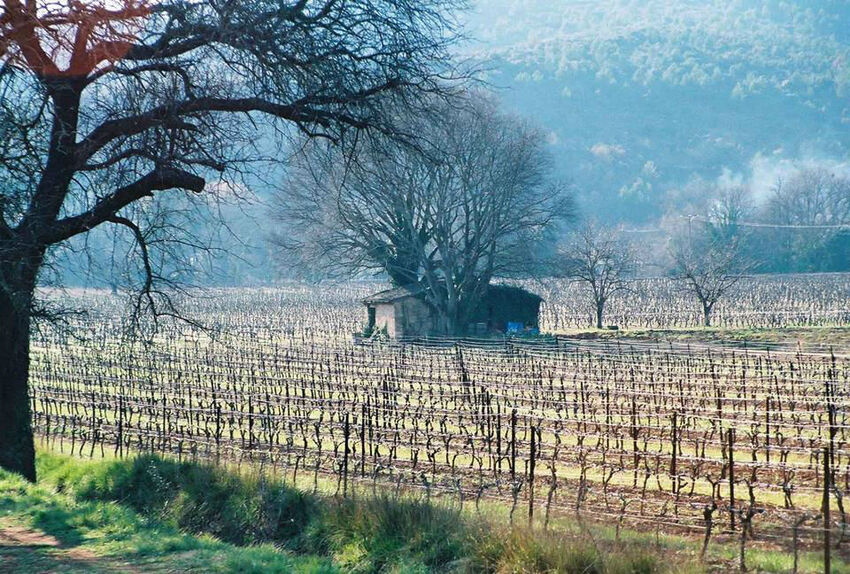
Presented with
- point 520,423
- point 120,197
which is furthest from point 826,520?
point 520,423

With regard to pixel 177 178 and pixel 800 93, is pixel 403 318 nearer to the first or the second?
pixel 177 178

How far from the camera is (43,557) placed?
795cm

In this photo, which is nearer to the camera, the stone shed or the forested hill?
the stone shed

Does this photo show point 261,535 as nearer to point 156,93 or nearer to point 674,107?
point 156,93

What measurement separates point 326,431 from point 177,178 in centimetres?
794

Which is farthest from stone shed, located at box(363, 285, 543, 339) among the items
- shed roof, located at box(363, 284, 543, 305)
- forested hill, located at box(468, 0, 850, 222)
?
forested hill, located at box(468, 0, 850, 222)

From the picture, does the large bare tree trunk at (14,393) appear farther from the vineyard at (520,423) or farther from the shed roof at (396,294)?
the shed roof at (396,294)

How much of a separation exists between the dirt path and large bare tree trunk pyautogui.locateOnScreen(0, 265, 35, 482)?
223cm

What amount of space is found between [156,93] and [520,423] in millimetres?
8957

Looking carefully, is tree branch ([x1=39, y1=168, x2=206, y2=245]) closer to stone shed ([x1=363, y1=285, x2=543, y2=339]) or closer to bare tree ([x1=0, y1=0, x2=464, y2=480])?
bare tree ([x1=0, y1=0, x2=464, y2=480])

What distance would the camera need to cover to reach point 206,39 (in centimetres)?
1002

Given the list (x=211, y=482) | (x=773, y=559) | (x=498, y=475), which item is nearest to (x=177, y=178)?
(x=211, y=482)

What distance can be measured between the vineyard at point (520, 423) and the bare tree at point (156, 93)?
59.6 inches

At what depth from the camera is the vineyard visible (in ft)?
36.2
